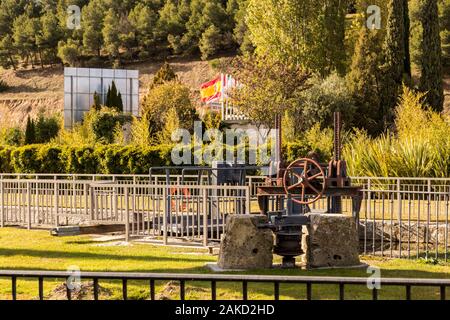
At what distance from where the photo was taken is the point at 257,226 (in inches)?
463

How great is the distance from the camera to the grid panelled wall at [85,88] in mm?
53969

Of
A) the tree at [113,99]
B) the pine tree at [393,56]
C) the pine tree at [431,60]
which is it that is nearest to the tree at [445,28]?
the pine tree at [431,60]

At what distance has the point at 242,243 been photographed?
11711 mm

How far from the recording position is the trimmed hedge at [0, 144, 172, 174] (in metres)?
32.2

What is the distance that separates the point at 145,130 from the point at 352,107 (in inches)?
459

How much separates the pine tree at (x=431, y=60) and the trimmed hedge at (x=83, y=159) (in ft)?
61.3

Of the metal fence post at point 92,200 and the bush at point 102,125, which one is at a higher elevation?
the bush at point 102,125

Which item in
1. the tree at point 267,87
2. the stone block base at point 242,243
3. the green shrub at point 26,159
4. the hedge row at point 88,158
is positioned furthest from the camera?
the tree at point 267,87

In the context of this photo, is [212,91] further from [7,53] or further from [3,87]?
[7,53]

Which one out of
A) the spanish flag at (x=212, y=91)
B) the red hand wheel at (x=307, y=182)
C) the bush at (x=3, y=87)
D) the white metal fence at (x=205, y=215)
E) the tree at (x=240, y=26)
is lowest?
the white metal fence at (x=205, y=215)

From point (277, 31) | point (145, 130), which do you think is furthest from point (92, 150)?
point (277, 31)

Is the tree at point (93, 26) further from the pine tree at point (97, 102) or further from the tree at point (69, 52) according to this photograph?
the pine tree at point (97, 102)

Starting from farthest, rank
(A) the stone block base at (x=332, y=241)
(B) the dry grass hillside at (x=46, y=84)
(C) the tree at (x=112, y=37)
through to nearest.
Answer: (C) the tree at (x=112, y=37), (B) the dry grass hillside at (x=46, y=84), (A) the stone block base at (x=332, y=241)

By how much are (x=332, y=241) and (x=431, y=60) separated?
3446 cm
